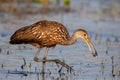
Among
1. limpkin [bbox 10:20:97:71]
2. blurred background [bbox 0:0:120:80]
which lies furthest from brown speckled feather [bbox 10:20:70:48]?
blurred background [bbox 0:0:120:80]

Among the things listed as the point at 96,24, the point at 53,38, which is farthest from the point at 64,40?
the point at 96,24

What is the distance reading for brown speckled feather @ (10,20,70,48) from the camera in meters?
11.4

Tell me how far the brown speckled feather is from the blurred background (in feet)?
1.73

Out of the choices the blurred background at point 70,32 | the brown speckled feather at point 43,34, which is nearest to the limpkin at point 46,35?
the brown speckled feather at point 43,34

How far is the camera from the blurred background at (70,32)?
10930 millimetres

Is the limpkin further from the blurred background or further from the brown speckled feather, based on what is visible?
the blurred background

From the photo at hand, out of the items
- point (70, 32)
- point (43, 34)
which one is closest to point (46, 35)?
point (43, 34)

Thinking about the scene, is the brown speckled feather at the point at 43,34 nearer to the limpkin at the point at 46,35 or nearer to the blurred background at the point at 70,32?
the limpkin at the point at 46,35

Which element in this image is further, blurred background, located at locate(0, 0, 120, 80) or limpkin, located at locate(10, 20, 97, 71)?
limpkin, located at locate(10, 20, 97, 71)

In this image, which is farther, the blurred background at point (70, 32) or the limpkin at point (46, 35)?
the limpkin at point (46, 35)

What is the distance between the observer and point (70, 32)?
17.0m

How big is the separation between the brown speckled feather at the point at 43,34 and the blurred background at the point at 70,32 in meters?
0.53

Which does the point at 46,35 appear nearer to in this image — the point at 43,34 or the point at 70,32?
the point at 43,34

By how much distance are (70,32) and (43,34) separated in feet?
18.2
